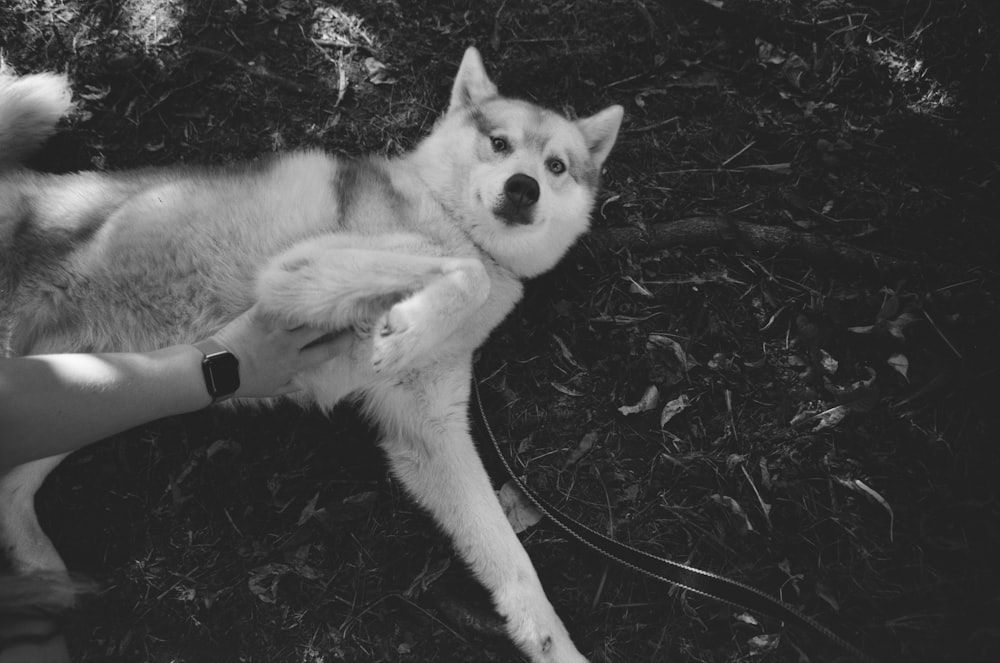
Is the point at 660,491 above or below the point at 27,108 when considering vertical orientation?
below

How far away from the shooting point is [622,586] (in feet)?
10.3

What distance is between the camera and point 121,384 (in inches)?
88.0

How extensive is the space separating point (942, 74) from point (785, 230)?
4.54 ft

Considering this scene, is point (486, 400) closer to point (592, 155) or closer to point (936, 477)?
point (592, 155)

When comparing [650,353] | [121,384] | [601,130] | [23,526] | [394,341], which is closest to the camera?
[121,384]

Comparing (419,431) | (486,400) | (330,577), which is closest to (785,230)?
(486,400)

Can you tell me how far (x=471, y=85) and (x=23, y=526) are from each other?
3.08m

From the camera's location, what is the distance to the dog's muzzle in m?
2.85

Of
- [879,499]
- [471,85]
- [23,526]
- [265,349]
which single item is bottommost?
[879,499]

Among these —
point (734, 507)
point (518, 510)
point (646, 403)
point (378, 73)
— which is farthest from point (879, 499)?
point (378, 73)

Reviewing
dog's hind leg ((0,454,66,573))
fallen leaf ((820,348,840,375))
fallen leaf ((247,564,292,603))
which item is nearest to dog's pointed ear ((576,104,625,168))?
fallen leaf ((820,348,840,375))

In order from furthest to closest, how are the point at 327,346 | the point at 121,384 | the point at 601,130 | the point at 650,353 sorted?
the point at 650,353 < the point at 601,130 < the point at 327,346 < the point at 121,384

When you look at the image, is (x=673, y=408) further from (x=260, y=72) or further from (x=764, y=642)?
(x=260, y=72)

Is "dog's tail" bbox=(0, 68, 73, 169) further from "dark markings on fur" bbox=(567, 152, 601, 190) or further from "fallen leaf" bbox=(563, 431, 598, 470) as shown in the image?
"fallen leaf" bbox=(563, 431, 598, 470)
